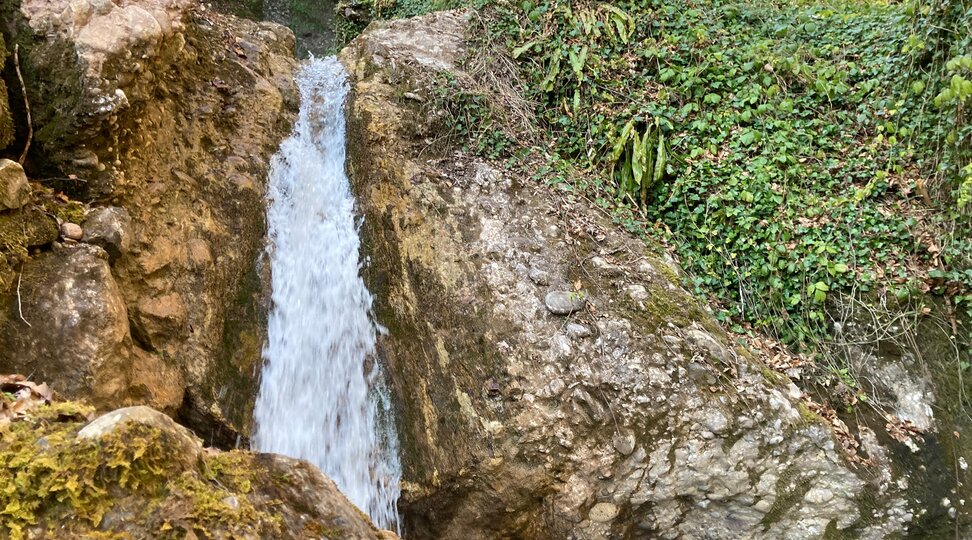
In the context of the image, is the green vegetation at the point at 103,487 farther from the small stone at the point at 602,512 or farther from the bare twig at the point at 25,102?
the small stone at the point at 602,512

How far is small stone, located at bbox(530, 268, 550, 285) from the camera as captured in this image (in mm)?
5301

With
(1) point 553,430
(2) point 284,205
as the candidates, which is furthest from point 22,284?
(1) point 553,430

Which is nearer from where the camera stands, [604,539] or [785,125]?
[604,539]

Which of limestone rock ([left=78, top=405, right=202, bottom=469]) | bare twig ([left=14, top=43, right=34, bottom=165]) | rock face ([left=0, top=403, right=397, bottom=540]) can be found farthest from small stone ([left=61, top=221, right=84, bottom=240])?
limestone rock ([left=78, top=405, right=202, bottom=469])

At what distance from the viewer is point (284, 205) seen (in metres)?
6.25

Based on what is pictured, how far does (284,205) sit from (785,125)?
19.5ft

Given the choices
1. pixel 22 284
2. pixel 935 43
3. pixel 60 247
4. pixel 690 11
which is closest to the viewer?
pixel 22 284

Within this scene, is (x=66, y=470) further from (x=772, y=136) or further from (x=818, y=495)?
(x=772, y=136)

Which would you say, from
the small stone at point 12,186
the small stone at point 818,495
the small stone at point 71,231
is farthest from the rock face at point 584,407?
the small stone at point 12,186

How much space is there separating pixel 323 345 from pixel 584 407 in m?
2.84

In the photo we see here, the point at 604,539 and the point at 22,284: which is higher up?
the point at 22,284

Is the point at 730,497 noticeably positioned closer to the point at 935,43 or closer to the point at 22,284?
the point at 935,43

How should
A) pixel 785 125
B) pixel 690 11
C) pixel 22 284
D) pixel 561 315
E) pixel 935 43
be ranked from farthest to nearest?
pixel 690 11 → pixel 785 125 → pixel 935 43 → pixel 561 315 → pixel 22 284

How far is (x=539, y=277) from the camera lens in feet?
17.5
